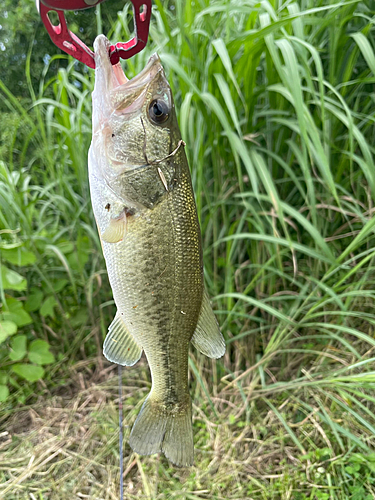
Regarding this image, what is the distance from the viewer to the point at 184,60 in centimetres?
126

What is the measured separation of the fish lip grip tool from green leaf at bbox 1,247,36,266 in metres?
1.04

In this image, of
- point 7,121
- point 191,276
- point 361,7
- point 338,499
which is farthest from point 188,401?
point 7,121

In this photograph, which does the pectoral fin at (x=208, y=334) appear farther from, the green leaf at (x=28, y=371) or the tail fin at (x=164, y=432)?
the green leaf at (x=28, y=371)

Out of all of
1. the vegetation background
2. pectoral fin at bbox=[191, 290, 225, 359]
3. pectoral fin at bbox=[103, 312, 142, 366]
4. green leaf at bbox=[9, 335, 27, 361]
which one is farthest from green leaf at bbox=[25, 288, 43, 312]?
pectoral fin at bbox=[191, 290, 225, 359]

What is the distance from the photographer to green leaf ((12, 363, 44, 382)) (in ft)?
4.83

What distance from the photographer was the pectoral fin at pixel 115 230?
24.3 inches

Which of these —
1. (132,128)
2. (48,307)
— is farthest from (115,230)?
(48,307)

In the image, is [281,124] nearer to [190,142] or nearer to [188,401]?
[190,142]

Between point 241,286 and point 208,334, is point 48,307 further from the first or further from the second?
point 208,334

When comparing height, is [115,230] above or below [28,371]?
above

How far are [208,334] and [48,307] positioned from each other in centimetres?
109

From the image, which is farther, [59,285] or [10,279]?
[59,285]

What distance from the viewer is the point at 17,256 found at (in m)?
1.45

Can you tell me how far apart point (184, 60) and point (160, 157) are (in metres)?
0.82
